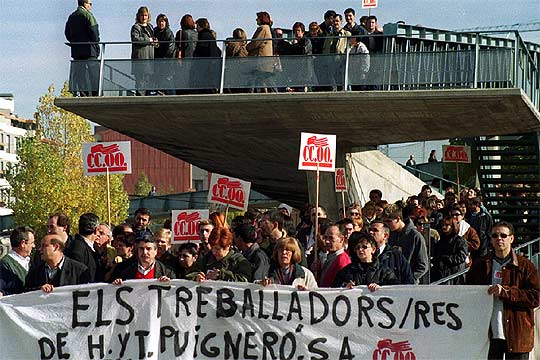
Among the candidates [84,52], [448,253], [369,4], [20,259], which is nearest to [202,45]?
[84,52]

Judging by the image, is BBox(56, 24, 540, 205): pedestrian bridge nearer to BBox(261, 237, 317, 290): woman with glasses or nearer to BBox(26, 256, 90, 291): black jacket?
BBox(261, 237, 317, 290): woman with glasses

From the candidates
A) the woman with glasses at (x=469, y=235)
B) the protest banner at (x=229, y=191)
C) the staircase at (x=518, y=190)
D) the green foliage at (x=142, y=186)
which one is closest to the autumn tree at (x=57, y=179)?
the staircase at (x=518, y=190)

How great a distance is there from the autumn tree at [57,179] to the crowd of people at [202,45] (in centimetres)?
3576

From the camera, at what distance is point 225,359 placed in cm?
1334

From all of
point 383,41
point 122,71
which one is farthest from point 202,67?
point 383,41

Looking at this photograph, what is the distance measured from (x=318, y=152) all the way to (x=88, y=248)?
3.96 metres

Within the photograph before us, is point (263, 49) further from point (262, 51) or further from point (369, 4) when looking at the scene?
point (369, 4)

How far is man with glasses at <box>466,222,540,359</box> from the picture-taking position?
12789 mm

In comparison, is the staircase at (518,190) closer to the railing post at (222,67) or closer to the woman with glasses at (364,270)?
the railing post at (222,67)

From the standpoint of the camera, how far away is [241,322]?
44.1 ft

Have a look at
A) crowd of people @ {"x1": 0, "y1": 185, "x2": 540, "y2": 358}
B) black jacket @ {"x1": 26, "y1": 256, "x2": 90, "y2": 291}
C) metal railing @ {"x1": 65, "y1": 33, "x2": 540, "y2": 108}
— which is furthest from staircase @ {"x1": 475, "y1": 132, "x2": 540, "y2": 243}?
black jacket @ {"x1": 26, "y1": 256, "x2": 90, "y2": 291}

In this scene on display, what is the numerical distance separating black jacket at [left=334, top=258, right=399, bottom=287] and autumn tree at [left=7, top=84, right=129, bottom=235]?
48.5 m

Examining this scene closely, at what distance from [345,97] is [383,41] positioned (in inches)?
51.6

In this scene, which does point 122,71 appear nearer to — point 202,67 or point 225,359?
point 202,67
